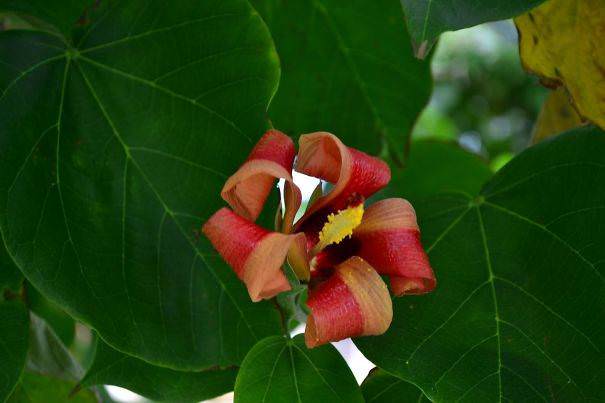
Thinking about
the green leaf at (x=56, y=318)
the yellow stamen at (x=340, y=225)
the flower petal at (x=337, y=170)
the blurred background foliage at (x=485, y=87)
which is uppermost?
the flower petal at (x=337, y=170)

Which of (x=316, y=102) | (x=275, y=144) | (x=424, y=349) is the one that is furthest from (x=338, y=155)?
(x=316, y=102)

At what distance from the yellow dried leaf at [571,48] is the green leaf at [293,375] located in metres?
0.28

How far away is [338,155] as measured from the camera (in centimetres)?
66

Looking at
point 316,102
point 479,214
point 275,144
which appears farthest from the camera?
point 316,102

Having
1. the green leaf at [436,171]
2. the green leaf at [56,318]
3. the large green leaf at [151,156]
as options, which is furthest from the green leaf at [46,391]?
the green leaf at [436,171]

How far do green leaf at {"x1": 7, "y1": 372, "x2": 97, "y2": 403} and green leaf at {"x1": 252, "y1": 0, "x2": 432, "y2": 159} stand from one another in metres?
0.34

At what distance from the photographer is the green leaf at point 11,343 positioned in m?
0.72

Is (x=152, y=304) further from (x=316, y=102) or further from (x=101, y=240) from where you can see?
(x=316, y=102)

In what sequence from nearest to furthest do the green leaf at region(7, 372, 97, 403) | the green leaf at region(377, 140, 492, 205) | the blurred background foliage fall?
the green leaf at region(7, 372, 97, 403)
the green leaf at region(377, 140, 492, 205)
the blurred background foliage

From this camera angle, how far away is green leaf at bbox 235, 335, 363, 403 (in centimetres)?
66

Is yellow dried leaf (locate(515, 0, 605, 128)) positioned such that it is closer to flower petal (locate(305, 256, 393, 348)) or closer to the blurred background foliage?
flower petal (locate(305, 256, 393, 348))

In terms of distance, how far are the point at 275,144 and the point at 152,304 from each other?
0.16 meters

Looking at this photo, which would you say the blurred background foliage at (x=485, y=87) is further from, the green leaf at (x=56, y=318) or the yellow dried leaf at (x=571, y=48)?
the yellow dried leaf at (x=571, y=48)

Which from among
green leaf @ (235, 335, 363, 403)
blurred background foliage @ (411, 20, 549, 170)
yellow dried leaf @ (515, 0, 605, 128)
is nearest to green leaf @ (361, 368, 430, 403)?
green leaf @ (235, 335, 363, 403)
